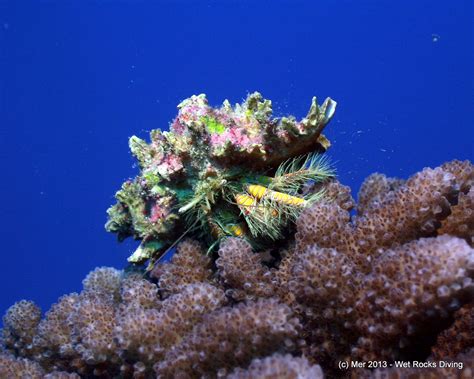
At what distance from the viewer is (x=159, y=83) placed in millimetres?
74812

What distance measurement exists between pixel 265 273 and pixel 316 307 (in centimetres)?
66

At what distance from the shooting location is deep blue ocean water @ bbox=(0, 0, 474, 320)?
60.6 m

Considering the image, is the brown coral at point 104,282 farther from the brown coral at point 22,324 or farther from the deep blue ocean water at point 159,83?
the deep blue ocean water at point 159,83

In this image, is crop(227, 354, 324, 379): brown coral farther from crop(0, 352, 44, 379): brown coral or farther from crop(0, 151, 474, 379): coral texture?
crop(0, 352, 44, 379): brown coral

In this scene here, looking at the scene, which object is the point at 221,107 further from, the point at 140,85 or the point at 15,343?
the point at 140,85

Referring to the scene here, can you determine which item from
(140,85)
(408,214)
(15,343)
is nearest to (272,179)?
(408,214)

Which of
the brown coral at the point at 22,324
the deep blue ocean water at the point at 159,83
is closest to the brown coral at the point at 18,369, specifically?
the brown coral at the point at 22,324

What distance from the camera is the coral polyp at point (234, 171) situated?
3670mm

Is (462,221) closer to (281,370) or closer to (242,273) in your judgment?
(242,273)

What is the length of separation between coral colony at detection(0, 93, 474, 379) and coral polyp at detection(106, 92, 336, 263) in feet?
0.04

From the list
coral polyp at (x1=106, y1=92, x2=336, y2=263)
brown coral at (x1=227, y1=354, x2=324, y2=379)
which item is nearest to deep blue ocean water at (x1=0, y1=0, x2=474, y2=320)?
coral polyp at (x1=106, y1=92, x2=336, y2=263)

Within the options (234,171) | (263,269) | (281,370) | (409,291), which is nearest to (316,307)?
(409,291)

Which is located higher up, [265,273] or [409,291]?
[265,273]

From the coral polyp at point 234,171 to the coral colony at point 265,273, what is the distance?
0.04 ft
